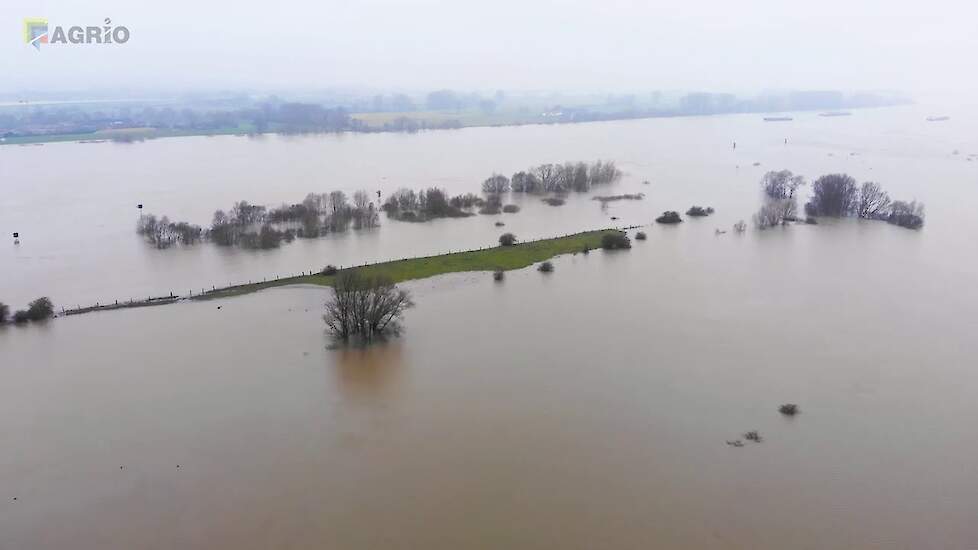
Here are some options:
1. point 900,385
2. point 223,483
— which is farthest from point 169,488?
point 900,385

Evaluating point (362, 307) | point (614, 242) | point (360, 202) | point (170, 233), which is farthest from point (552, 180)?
point (362, 307)

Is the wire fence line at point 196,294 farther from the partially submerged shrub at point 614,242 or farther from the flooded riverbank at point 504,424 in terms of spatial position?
the partially submerged shrub at point 614,242

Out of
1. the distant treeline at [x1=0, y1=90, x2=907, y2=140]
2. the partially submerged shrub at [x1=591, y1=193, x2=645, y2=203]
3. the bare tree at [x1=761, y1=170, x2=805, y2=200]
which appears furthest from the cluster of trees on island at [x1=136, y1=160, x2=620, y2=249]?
the distant treeline at [x1=0, y1=90, x2=907, y2=140]

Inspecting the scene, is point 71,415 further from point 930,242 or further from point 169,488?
point 930,242

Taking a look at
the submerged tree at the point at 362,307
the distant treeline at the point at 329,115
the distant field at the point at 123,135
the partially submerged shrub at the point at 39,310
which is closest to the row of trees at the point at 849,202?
the submerged tree at the point at 362,307

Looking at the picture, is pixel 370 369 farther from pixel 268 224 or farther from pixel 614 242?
pixel 268 224

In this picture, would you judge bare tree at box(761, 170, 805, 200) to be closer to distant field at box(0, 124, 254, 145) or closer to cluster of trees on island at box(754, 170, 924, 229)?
cluster of trees on island at box(754, 170, 924, 229)
